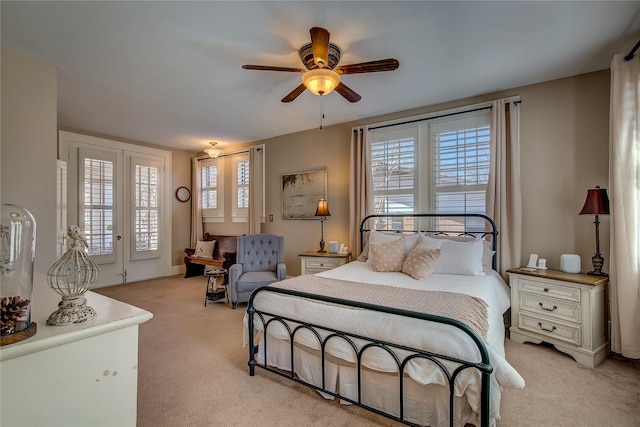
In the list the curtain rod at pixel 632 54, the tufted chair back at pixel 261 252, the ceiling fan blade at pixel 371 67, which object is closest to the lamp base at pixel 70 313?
the ceiling fan blade at pixel 371 67

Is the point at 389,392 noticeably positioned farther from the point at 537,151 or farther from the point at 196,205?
the point at 196,205

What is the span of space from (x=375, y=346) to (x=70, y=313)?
1468mm

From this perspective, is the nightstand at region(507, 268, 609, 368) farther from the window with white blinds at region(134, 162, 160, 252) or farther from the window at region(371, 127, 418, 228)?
the window with white blinds at region(134, 162, 160, 252)

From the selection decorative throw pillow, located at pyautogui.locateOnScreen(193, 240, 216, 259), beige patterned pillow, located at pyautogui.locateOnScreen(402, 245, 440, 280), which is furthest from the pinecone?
decorative throw pillow, located at pyautogui.locateOnScreen(193, 240, 216, 259)

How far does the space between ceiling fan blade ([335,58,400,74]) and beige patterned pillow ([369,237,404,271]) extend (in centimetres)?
180

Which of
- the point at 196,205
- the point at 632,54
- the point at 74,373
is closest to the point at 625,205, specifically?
the point at 632,54

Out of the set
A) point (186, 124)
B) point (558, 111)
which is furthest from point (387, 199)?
point (186, 124)

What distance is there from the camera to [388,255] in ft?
10.3

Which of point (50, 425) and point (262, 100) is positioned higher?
point (262, 100)

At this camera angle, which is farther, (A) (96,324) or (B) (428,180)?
(B) (428,180)

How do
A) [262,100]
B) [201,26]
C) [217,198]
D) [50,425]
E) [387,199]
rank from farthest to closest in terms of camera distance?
[217,198] < [387,199] < [262,100] < [201,26] < [50,425]

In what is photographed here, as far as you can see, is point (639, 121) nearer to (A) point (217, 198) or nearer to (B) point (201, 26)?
(B) point (201, 26)

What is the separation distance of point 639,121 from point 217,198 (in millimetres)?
6336

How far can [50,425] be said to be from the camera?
86cm
